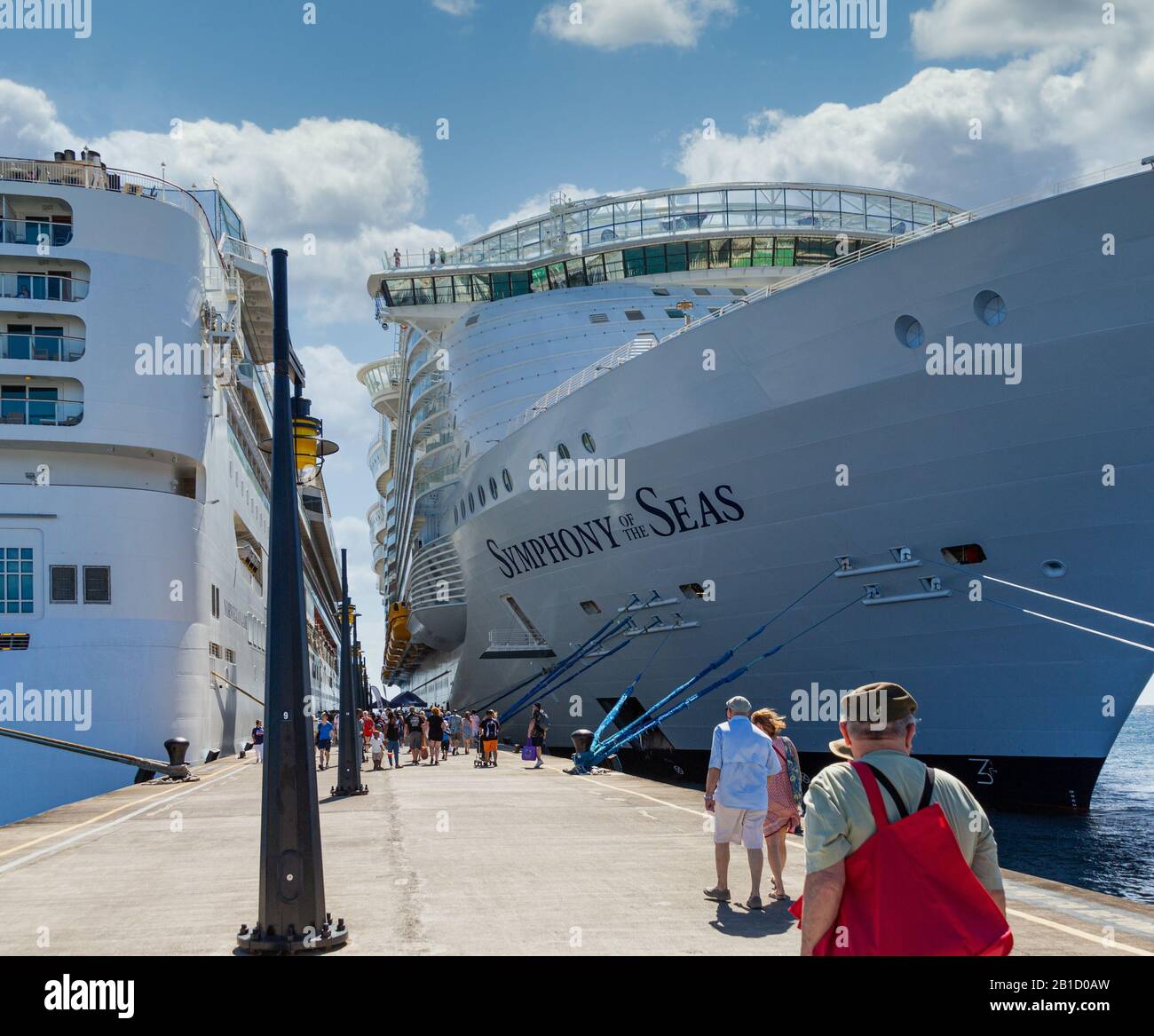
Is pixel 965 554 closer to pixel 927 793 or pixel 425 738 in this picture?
pixel 927 793

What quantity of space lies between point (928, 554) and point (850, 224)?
18611 mm

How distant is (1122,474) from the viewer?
13.8 meters

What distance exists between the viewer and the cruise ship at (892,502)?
1372 centimetres

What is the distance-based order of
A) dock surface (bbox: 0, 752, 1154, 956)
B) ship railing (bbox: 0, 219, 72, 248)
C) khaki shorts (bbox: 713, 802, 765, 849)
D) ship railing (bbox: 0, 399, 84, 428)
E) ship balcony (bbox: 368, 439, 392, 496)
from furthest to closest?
ship balcony (bbox: 368, 439, 392, 496), ship railing (bbox: 0, 219, 72, 248), ship railing (bbox: 0, 399, 84, 428), khaki shorts (bbox: 713, 802, 765, 849), dock surface (bbox: 0, 752, 1154, 956)

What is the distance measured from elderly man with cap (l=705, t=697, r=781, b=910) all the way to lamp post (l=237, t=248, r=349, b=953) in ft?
8.24

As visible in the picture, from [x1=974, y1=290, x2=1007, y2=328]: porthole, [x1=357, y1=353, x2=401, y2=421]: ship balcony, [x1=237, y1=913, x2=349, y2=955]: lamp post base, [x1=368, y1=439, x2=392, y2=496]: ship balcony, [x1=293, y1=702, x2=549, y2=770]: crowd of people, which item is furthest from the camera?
[x1=368, y1=439, x2=392, y2=496]: ship balcony

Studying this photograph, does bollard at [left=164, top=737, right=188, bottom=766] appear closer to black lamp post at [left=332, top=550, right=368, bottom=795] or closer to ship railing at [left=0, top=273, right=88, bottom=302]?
black lamp post at [left=332, top=550, right=368, bottom=795]

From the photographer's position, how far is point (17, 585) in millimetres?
21828

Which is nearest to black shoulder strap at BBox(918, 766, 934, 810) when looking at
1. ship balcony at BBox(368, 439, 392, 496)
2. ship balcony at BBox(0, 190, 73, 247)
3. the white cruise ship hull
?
the white cruise ship hull

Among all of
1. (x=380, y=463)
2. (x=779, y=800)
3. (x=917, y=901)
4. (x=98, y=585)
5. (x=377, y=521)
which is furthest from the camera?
(x=377, y=521)

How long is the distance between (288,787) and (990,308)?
11.1 metres

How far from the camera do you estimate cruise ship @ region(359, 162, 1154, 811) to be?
1372 centimetres

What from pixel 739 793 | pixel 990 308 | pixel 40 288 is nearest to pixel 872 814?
pixel 739 793

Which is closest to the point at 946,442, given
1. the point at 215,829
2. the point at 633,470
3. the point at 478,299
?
the point at 633,470
